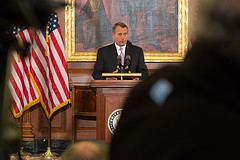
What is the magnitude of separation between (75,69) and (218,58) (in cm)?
740

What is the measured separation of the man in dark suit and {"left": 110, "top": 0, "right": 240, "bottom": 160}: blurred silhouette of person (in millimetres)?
5555

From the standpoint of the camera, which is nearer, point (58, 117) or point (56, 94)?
point (56, 94)

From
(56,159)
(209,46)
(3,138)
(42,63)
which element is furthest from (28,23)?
(42,63)

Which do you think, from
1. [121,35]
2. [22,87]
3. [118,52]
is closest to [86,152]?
[121,35]

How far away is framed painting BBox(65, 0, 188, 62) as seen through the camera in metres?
7.99

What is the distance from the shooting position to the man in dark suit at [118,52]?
6.30 meters

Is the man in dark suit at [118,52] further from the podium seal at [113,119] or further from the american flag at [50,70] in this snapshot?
the podium seal at [113,119]

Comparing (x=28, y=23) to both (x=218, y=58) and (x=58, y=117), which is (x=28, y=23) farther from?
(x=58, y=117)

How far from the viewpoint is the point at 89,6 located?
805cm

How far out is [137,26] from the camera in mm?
8031

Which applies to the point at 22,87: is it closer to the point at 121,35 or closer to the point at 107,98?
the point at 121,35

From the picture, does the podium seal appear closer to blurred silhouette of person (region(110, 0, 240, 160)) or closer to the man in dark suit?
the man in dark suit

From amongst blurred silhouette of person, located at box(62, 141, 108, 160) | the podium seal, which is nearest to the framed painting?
the podium seal

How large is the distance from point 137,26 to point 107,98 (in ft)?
11.3
